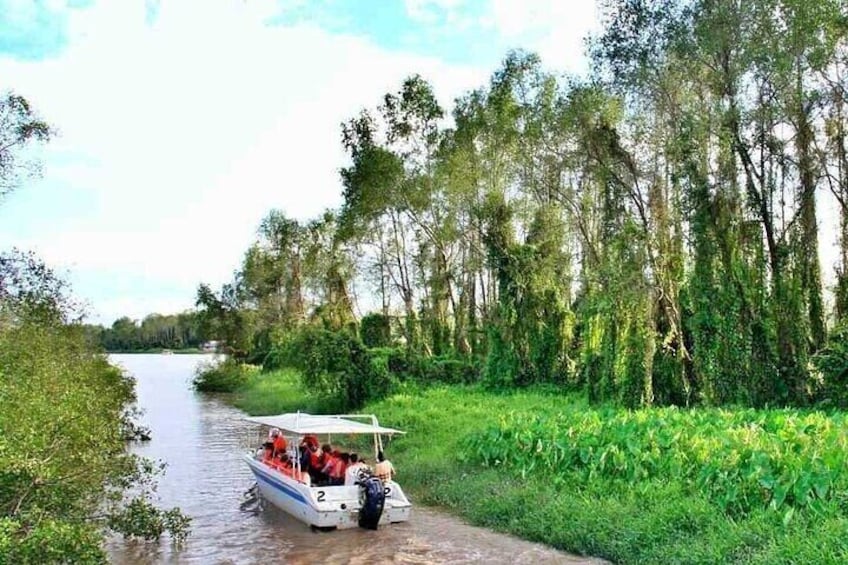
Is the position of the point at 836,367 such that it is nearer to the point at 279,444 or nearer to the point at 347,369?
the point at 279,444

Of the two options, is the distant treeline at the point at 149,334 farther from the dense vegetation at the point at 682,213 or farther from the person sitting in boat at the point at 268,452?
the person sitting in boat at the point at 268,452

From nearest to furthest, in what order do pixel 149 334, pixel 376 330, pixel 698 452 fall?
1. pixel 698 452
2. pixel 376 330
3. pixel 149 334

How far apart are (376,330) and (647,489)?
1250 inches

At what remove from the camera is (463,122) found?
107 feet

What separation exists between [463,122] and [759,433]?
21942 millimetres

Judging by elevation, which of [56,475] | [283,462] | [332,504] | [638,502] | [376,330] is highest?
[376,330]

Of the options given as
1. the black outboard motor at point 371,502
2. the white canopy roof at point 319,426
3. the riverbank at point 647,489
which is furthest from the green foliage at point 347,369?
the black outboard motor at point 371,502

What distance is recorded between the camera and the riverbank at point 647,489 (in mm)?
9633

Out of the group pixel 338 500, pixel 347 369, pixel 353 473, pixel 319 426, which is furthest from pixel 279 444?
pixel 347 369

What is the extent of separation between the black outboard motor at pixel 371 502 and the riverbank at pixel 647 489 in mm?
1873

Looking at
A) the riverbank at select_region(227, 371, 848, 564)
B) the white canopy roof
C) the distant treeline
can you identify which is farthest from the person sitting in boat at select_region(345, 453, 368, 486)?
the distant treeline

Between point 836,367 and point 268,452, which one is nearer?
point 268,452

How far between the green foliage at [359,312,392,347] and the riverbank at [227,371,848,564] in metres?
22.9

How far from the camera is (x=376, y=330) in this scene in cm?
4306
